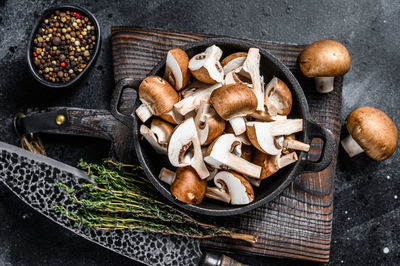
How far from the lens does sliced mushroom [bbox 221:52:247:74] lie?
1.18 metres

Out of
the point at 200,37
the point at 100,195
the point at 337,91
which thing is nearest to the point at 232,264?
the point at 100,195

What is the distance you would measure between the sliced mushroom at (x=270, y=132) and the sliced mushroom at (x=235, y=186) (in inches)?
4.4

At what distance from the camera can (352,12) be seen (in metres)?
1.61

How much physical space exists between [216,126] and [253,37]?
635mm

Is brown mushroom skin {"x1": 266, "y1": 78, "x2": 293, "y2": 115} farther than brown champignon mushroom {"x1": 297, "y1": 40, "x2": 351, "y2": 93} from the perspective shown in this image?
No

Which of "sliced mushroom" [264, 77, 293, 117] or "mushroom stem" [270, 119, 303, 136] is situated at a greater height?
"sliced mushroom" [264, 77, 293, 117]

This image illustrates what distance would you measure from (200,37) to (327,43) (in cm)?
47

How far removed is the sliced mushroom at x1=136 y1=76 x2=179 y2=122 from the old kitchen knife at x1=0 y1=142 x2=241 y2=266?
0.43 m

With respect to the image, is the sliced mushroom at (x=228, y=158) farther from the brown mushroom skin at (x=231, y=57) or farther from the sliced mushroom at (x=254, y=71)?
the brown mushroom skin at (x=231, y=57)

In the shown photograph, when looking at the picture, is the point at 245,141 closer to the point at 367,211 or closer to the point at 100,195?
the point at 100,195

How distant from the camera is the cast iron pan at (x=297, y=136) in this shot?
114cm

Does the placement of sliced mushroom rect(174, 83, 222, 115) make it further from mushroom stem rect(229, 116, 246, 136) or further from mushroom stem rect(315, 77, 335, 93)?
mushroom stem rect(315, 77, 335, 93)

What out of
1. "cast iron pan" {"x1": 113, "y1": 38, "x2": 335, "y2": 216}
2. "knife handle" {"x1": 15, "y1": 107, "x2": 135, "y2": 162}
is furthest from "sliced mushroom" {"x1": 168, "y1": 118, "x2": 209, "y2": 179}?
"knife handle" {"x1": 15, "y1": 107, "x2": 135, "y2": 162}

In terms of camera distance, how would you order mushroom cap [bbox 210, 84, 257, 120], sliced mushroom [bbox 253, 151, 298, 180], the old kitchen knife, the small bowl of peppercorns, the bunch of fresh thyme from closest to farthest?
mushroom cap [bbox 210, 84, 257, 120] < sliced mushroom [bbox 253, 151, 298, 180] < the bunch of fresh thyme < the old kitchen knife < the small bowl of peppercorns
